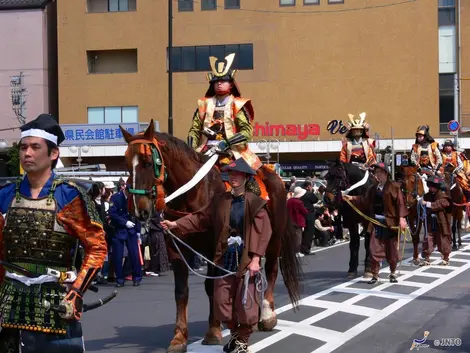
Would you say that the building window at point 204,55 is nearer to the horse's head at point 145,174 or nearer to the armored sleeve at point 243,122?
the armored sleeve at point 243,122

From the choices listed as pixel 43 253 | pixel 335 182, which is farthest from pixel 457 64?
pixel 43 253

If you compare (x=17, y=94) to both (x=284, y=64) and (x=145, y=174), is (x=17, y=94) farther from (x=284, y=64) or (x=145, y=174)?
(x=145, y=174)

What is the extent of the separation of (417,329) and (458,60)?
39377 millimetres

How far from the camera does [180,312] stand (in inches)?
312

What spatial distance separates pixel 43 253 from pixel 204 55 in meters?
41.3

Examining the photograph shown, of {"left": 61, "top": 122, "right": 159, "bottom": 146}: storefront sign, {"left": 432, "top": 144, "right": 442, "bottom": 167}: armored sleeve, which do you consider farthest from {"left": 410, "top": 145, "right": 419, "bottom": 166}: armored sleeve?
{"left": 61, "top": 122, "right": 159, "bottom": 146}: storefront sign

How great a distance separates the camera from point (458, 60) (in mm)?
45469

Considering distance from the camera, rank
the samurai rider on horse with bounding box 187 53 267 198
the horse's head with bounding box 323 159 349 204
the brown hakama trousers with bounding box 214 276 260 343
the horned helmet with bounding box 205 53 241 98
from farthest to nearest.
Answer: the horse's head with bounding box 323 159 349 204
the horned helmet with bounding box 205 53 241 98
the samurai rider on horse with bounding box 187 53 267 198
the brown hakama trousers with bounding box 214 276 260 343

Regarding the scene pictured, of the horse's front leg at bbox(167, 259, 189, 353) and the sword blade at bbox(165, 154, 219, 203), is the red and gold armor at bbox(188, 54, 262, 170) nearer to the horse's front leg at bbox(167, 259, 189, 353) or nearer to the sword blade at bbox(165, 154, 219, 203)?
the sword blade at bbox(165, 154, 219, 203)

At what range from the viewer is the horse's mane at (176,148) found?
7.86 metres

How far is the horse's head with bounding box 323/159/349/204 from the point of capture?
12898 mm

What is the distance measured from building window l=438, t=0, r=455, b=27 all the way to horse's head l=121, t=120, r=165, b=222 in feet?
138

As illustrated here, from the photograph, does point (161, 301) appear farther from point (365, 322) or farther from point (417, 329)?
Answer: point (417, 329)

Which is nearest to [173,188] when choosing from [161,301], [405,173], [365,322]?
[365,322]
